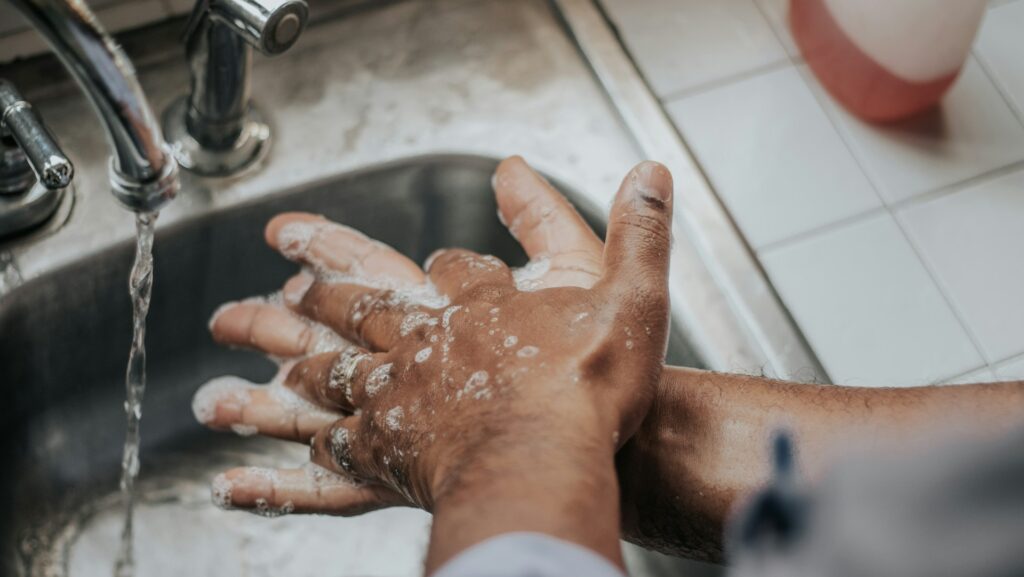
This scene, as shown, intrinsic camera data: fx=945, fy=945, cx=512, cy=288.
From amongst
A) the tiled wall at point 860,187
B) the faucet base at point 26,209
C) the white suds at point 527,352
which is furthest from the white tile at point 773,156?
the faucet base at point 26,209

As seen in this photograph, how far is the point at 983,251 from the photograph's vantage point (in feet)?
2.88

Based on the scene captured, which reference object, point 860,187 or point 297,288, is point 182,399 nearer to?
point 297,288

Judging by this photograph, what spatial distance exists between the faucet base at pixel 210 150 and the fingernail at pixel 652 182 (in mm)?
387

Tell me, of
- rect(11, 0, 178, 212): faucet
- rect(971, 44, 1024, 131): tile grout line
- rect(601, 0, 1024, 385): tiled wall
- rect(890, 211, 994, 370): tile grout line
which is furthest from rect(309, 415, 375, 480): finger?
rect(971, 44, 1024, 131): tile grout line

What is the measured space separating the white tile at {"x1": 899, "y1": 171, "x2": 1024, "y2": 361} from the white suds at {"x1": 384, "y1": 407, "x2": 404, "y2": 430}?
1.73ft

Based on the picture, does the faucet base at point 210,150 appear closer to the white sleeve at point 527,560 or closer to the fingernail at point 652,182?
the fingernail at point 652,182

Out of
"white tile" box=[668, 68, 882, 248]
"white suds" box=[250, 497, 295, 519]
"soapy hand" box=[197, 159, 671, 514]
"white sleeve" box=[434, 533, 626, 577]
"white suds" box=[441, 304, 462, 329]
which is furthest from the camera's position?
"white tile" box=[668, 68, 882, 248]

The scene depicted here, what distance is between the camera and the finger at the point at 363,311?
71cm

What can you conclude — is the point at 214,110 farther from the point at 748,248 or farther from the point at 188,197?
the point at 748,248

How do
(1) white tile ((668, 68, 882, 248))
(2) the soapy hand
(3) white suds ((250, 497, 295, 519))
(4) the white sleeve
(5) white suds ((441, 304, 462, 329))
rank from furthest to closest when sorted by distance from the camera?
(1) white tile ((668, 68, 882, 248)), (3) white suds ((250, 497, 295, 519)), (5) white suds ((441, 304, 462, 329)), (2) the soapy hand, (4) the white sleeve

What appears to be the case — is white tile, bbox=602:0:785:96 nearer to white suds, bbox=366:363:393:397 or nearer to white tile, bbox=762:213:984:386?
white tile, bbox=762:213:984:386

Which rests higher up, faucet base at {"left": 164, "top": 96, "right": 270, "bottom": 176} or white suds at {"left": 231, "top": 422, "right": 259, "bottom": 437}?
faucet base at {"left": 164, "top": 96, "right": 270, "bottom": 176}

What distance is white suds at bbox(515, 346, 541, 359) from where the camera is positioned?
22.5 inches

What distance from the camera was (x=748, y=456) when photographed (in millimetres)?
666
